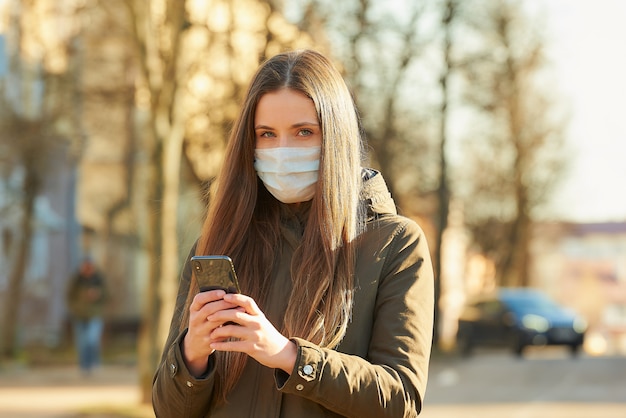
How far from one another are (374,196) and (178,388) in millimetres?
725

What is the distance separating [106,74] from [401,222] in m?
26.6

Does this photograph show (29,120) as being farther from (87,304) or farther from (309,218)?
(309,218)

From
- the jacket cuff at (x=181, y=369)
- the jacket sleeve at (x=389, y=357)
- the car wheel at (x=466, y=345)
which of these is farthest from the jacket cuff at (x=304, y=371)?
the car wheel at (x=466, y=345)

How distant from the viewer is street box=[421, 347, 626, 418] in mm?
15953

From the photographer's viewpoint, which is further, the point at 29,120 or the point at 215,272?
the point at 29,120

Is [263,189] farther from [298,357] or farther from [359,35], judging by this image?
[359,35]

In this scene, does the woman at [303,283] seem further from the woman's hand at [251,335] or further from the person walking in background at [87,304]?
the person walking in background at [87,304]

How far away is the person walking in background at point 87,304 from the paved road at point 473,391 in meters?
0.67

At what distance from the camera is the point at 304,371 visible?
9.64ft

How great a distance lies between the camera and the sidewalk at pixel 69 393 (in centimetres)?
1436

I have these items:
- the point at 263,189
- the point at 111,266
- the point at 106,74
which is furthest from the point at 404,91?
the point at 263,189

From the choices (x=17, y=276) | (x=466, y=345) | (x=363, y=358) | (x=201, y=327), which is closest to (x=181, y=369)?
(x=201, y=327)

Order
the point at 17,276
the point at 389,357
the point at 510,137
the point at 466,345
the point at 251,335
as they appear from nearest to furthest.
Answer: the point at 251,335, the point at 389,357, the point at 17,276, the point at 466,345, the point at 510,137

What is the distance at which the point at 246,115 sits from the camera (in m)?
3.33
